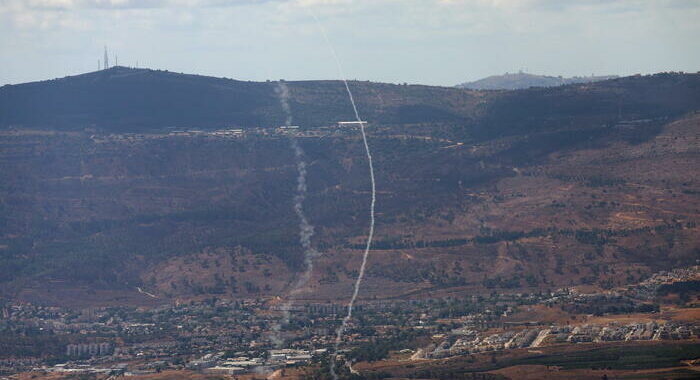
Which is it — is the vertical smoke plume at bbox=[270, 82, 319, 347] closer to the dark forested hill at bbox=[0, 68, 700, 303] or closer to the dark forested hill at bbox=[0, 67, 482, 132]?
the dark forested hill at bbox=[0, 68, 700, 303]

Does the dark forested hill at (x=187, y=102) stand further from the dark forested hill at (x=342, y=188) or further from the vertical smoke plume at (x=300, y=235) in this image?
the vertical smoke plume at (x=300, y=235)

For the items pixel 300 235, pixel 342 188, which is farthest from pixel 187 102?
pixel 300 235

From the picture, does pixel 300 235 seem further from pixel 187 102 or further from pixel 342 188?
pixel 187 102

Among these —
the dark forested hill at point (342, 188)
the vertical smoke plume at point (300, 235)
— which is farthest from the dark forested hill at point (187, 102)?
the vertical smoke plume at point (300, 235)

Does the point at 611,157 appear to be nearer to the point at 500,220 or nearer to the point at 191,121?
the point at 500,220

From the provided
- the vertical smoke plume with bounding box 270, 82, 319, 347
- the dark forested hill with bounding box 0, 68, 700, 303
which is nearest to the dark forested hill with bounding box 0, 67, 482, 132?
the dark forested hill with bounding box 0, 68, 700, 303

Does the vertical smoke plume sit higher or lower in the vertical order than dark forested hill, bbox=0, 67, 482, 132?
lower

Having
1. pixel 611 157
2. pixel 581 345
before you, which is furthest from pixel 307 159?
pixel 581 345
